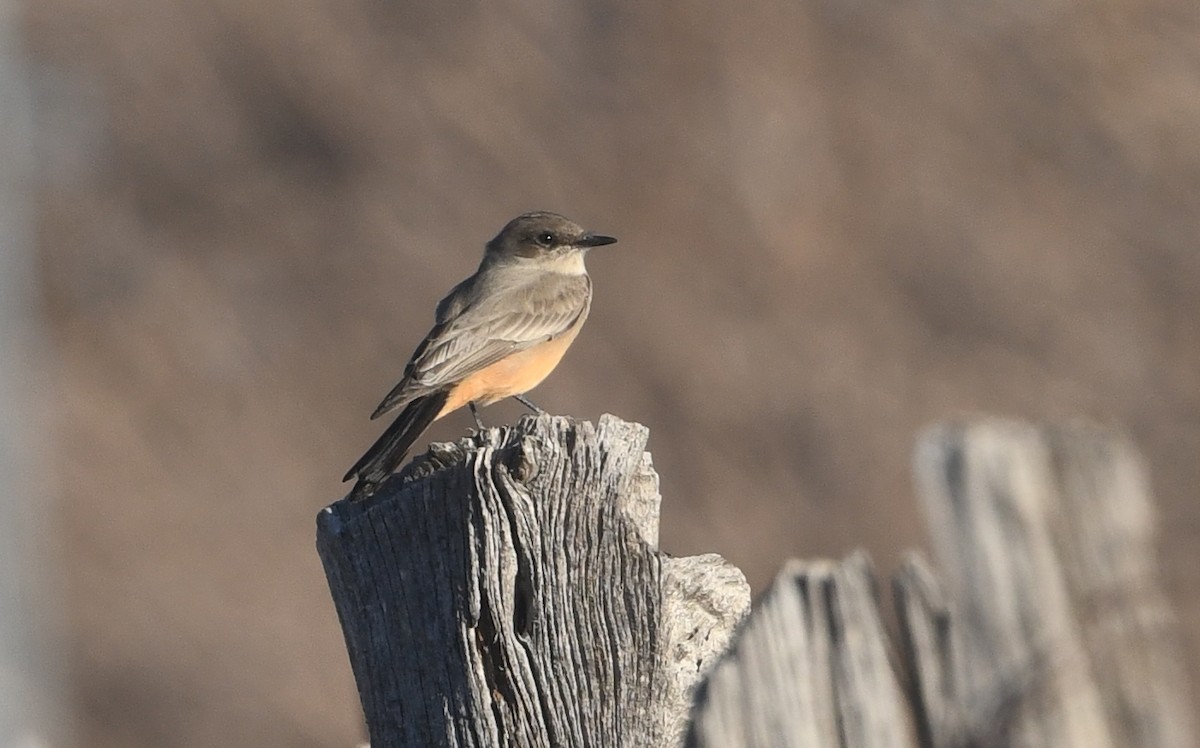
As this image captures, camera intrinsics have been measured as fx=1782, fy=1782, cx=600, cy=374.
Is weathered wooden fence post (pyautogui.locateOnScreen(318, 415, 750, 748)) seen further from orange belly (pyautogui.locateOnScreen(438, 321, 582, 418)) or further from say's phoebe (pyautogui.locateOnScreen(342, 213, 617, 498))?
orange belly (pyautogui.locateOnScreen(438, 321, 582, 418))

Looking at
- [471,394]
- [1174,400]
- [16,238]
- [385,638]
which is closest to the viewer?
[385,638]

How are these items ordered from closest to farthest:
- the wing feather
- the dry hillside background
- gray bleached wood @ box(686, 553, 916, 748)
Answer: gray bleached wood @ box(686, 553, 916, 748) < the wing feather < the dry hillside background

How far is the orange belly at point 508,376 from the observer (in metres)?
8.05

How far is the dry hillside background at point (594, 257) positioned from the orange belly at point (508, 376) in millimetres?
4468

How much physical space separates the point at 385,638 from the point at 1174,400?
10605 millimetres

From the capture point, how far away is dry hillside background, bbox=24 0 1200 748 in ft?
44.9

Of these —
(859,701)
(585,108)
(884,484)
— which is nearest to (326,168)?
(585,108)

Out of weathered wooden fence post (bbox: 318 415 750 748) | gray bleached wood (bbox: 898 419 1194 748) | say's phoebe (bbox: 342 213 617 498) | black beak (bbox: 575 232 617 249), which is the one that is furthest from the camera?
black beak (bbox: 575 232 617 249)

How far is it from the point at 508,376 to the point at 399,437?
1466 millimetres

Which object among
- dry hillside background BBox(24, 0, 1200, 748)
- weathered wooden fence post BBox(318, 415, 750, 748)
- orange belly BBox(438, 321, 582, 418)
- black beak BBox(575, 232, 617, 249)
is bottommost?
weathered wooden fence post BBox(318, 415, 750, 748)

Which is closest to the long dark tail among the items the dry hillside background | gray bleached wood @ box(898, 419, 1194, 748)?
gray bleached wood @ box(898, 419, 1194, 748)

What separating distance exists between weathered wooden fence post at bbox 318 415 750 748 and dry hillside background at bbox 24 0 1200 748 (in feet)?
30.4

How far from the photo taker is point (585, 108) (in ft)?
51.3

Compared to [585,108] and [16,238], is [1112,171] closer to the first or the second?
[585,108]
